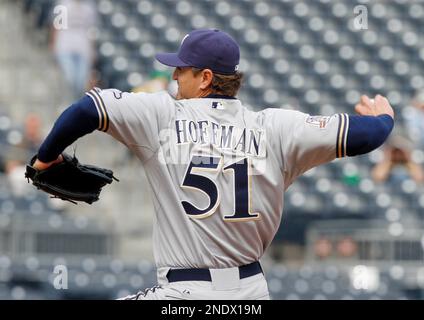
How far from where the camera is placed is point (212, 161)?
303 cm

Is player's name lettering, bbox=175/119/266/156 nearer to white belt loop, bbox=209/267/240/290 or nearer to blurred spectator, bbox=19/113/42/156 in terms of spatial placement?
white belt loop, bbox=209/267/240/290

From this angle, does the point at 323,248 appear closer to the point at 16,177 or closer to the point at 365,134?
the point at 16,177

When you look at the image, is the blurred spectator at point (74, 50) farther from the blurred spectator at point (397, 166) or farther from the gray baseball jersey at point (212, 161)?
the gray baseball jersey at point (212, 161)

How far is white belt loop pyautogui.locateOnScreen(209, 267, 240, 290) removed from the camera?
3035 mm

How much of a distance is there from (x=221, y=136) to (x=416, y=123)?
698cm

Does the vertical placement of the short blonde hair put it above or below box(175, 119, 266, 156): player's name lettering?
above

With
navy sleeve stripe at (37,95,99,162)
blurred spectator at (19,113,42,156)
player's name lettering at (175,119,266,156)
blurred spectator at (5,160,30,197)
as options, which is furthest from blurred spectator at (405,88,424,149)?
navy sleeve stripe at (37,95,99,162)

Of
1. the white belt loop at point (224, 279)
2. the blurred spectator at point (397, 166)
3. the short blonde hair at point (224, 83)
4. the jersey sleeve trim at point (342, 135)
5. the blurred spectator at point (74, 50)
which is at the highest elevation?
the blurred spectator at point (74, 50)

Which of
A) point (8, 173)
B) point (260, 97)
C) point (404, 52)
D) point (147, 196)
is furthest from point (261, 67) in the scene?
point (8, 173)

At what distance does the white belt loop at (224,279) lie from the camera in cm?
304

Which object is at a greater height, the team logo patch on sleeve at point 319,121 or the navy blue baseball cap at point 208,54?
the navy blue baseball cap at point 208,54

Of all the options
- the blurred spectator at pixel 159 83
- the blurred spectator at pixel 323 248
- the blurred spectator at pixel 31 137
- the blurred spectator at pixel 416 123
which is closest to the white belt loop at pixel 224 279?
the blurred spectator at pixel 323 248

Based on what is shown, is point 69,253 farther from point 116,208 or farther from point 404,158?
point 404,158

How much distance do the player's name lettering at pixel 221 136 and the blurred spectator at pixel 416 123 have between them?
6864 mm
